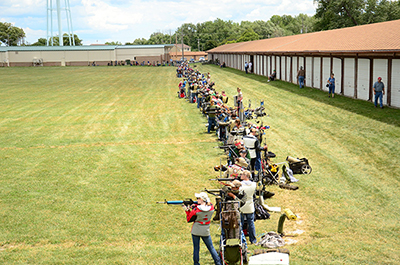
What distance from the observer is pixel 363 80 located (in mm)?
27078

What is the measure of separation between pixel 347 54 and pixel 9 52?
96.7 m

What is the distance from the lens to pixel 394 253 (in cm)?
958

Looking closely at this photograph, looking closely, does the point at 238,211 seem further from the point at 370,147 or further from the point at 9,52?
the point at 9,52

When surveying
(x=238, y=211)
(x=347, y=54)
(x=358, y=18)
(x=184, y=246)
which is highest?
(x=358, y=18)

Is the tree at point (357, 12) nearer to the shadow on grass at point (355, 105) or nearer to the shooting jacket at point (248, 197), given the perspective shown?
the shadow on grass at point (355, 105)

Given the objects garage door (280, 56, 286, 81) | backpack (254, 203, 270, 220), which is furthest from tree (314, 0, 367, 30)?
backpack (254, 203, 270, 220)

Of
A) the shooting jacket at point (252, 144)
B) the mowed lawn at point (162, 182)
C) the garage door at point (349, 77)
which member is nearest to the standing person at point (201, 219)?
the mowed lawn at point (162, 182)

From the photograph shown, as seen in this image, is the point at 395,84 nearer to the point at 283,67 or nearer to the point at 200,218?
the point at 200,218

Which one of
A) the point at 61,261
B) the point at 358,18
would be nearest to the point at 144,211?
the point at 61,261

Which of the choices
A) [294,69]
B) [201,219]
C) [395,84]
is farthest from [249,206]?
[294,69]

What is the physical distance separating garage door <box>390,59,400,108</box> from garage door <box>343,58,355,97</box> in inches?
184

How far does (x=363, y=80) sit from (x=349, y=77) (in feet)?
6.81

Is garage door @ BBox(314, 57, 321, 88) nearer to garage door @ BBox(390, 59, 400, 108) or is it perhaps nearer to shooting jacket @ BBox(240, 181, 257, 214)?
garage door @ BBox(390, 59, 400, 108)

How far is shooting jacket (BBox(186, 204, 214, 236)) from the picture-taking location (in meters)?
8.85
